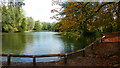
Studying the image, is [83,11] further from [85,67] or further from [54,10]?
[85,67]

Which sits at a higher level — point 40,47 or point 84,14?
point 84,14

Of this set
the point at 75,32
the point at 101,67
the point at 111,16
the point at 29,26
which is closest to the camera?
the point at 101,67

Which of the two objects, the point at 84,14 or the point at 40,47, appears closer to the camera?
the point at 84,14

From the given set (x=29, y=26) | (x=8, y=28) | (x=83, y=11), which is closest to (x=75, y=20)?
(x=83, y=11)

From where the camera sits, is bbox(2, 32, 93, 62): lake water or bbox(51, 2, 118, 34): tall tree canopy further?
bbox(2, 32, 93, 62): lake water

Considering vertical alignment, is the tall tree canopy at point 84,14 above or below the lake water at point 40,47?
above

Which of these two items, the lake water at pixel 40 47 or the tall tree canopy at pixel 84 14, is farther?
the lake water at pixel 40 47

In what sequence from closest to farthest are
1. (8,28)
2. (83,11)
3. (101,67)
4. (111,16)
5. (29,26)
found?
(101,67)
(111,16)
(83,11)
(8,28)
(29,26)

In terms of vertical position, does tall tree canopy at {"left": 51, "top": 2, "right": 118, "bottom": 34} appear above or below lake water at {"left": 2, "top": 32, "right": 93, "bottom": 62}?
above

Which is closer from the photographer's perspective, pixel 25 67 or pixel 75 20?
pixel 25 67

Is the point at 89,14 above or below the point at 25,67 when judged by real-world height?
above

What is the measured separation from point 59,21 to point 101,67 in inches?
128

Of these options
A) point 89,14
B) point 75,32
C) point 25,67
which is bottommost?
point 25,67

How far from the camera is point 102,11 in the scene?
557 cm
